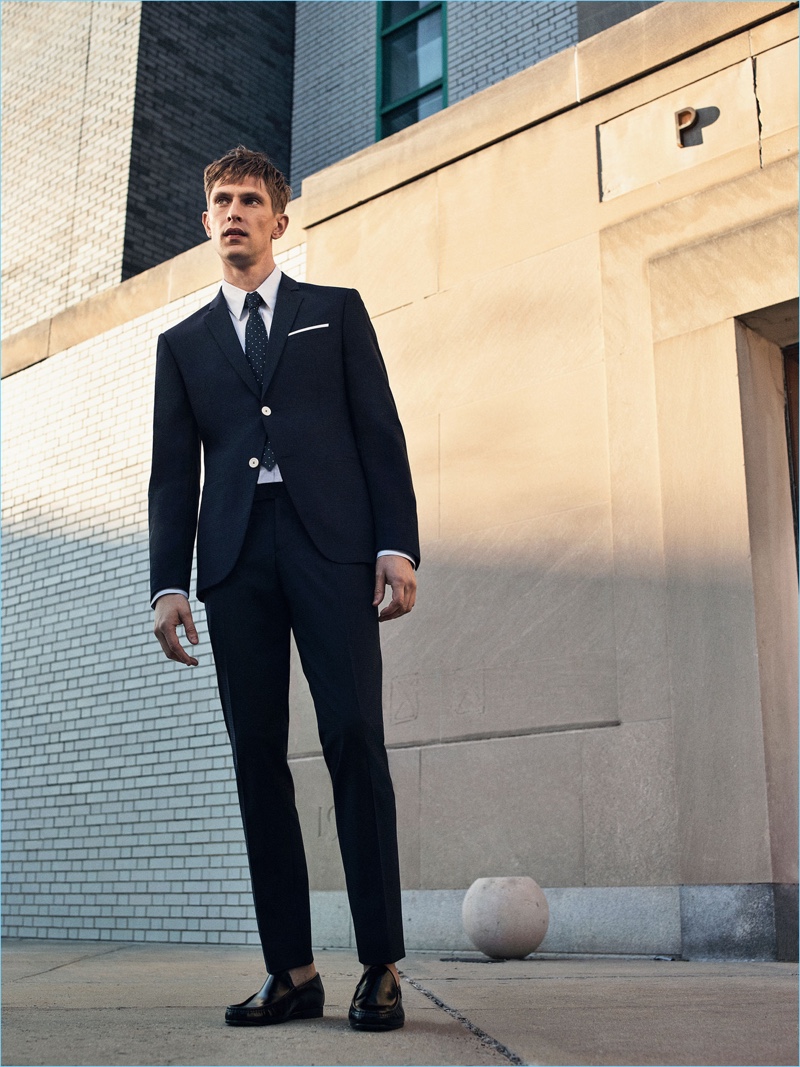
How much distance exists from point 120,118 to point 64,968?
9112 mm

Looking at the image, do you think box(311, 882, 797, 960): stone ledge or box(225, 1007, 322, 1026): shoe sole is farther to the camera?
box(311, 882, 797, 960): stone ledge

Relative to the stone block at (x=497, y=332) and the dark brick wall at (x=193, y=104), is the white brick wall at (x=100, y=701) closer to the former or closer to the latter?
the stone block at (x=497, y=332)

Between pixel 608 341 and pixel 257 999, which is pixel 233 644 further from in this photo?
pixel 608 341

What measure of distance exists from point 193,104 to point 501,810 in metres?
9.26

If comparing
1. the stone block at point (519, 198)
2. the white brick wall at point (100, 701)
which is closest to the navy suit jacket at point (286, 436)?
the stone block at point (519, 198)

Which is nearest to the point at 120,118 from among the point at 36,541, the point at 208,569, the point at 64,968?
the point at 36,541

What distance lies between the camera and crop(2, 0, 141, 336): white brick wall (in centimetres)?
1156

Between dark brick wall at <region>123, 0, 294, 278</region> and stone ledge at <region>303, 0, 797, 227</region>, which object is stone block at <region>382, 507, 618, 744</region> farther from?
dark brick wall at <region>123, 0, 294, 278</region>

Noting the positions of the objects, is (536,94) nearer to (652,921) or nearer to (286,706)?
(652,921)

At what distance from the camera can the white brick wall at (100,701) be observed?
770 centimetres

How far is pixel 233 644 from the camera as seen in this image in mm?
2664

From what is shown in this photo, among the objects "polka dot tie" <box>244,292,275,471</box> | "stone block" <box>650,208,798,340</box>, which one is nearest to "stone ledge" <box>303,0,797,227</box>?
"stone block" <box>650,208,798,340</box>

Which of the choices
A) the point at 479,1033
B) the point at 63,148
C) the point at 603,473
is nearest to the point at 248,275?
the point at 479,1033

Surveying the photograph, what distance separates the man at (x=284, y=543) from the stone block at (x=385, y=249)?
4220 millimetres
